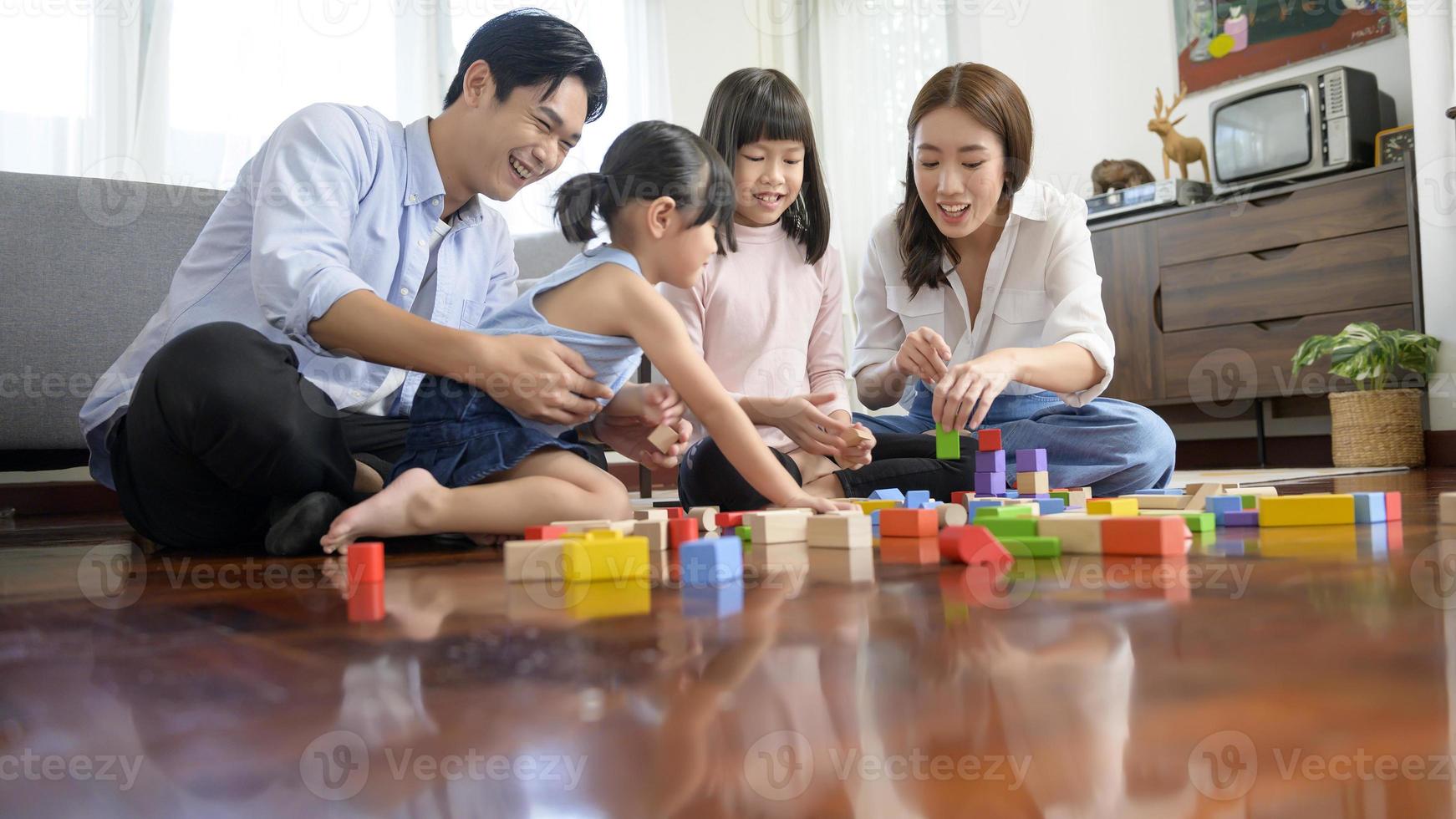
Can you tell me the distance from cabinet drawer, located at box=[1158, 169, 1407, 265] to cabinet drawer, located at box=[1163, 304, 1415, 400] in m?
0.26

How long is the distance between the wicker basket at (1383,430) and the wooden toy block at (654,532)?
2981 millimetres

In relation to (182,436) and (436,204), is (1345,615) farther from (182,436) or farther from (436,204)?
(436,204)

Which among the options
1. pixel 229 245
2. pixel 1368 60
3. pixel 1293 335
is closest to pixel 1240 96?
pixel 1368 60

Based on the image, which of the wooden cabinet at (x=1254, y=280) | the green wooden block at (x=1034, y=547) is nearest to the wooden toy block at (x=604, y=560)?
the green wooden block at (x=1034, y=547)

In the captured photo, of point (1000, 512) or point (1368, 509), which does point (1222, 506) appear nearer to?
point (1368, 509)

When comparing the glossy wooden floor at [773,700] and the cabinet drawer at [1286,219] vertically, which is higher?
the cabinet drawer at [1286,219]

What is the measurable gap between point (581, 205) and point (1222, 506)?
2.87 ft

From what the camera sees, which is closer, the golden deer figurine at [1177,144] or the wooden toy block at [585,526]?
the wooden toy block at [585,526]

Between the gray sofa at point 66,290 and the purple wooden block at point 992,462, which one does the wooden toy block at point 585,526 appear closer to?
the purple wooden block at point 992,462

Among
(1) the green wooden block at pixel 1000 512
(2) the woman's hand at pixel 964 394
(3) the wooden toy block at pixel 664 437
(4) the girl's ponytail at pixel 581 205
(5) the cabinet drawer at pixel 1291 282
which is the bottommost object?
(1) the green wooden block at pixel 1000 512

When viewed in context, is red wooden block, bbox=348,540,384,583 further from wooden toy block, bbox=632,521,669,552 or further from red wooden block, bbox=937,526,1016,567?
red wooden block, bbox=937,526,1016,567

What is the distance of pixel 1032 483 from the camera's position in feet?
4.37

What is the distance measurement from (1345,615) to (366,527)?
909 mm

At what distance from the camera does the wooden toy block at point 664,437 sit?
4.34ft
